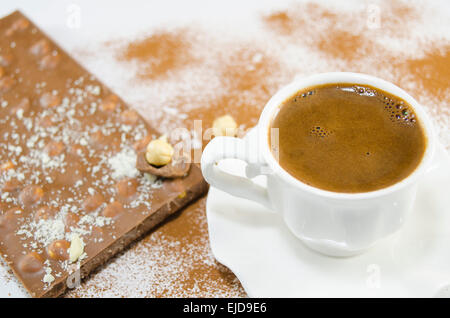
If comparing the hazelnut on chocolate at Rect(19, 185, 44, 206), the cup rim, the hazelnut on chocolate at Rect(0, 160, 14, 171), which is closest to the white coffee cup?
the cup rim

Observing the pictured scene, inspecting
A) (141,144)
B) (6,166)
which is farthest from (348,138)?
(6,166)

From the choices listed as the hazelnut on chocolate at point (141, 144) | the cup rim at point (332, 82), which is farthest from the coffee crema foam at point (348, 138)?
the hazelnut on chocolate at point (141, 144)

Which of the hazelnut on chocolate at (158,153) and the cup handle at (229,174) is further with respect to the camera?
the hazelnut on chocolate at (158,153)

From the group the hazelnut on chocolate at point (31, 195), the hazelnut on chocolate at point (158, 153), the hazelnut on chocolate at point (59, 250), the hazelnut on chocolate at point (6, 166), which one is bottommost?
the hazelnut on chocolate at point (59, 250)

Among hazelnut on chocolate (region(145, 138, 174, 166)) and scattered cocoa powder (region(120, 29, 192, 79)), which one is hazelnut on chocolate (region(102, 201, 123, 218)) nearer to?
hazelnut on chocolate (region(145, 138, 174, 166))

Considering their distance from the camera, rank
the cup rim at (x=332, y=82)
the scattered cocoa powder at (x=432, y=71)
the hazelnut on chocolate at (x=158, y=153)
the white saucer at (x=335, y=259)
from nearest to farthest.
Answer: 1. the cup rim at (x=332, y=82)
2. the white saucer at (x=335, y=259)
3. the hazelnut on chocolate at (x=158, y=153)
4. the scattered cocoa powder at (x=432, y=71)

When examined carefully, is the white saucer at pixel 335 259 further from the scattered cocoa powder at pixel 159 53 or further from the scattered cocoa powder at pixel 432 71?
the scattered cocoa powder at pixel 159 53
